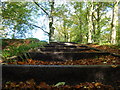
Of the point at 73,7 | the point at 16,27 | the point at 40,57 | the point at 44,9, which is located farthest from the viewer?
the point at 73,7

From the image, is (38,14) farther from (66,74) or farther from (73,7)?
(66,74)

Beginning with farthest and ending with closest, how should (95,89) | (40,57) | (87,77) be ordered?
(40,57) < (87,77) < (95,89)

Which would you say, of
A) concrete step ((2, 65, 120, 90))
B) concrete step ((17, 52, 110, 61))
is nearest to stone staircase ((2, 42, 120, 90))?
concrete step ((2, 65, 120, 90))

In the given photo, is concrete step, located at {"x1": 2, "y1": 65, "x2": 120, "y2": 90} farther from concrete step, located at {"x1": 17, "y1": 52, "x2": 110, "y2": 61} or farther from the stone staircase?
concrete step, located at {"x1": 17, "y1": 52, "x2": 110, "y2": 61}

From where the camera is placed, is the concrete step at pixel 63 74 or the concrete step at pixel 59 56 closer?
the concrete step at pixel 63 74

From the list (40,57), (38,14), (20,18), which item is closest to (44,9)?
(38,14)

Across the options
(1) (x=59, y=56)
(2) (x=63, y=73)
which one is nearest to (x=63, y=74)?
(2) (x=63, y=73)

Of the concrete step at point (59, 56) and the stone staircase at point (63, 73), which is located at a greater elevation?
the concrete step at point (59, 56)

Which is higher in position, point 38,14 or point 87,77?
point 38,14

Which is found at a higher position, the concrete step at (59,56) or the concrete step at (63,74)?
the concrete step at (59,56)

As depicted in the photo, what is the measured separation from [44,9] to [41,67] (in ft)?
41.8

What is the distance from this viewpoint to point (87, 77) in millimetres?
1532

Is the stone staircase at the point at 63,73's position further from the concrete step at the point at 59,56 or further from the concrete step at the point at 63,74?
the concrete step at the point at 59,56

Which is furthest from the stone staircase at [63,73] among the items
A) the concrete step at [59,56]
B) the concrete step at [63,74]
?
the concrete step at [59,56]
